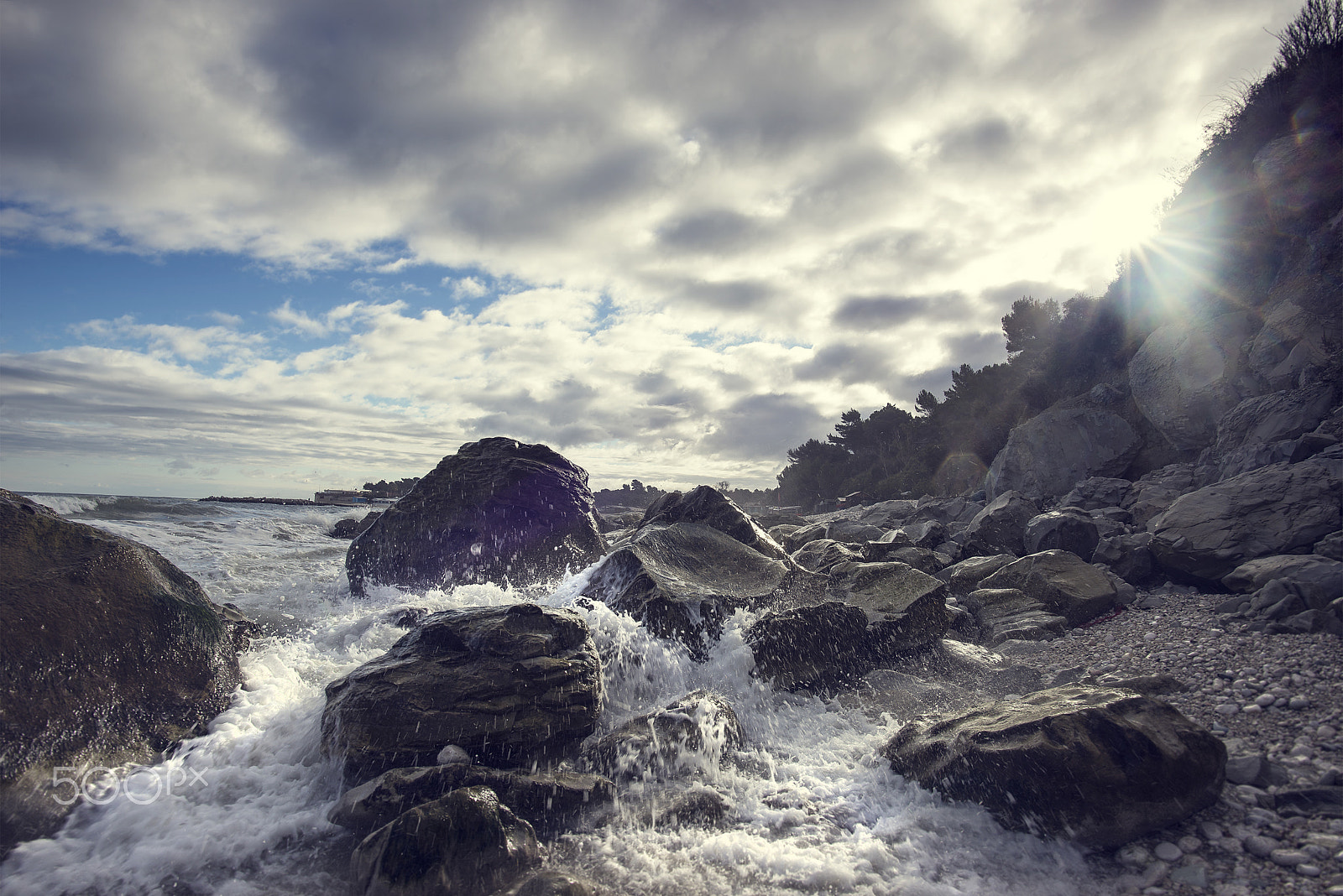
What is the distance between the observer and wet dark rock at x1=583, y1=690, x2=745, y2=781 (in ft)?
15.9

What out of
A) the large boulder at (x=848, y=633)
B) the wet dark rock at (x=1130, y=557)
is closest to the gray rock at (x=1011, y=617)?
the large boulder at (x=848, y=633)

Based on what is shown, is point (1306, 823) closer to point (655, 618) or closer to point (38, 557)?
point (655, 618)

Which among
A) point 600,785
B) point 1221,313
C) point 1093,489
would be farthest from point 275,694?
point 1221,313

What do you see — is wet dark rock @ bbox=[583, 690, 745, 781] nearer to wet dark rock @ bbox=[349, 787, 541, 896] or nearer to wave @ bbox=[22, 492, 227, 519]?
wet dark rock @ bbox=[349, 787, 541, 896]

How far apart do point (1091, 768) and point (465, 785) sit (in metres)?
4.15

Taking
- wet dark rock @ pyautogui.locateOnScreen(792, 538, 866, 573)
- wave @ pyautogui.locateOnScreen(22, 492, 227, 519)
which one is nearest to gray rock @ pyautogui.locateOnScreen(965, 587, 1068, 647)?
wet dark rock @ pyautogui.locateOnScreen(792, 538, 866, 573)

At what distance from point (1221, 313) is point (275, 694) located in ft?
71.1

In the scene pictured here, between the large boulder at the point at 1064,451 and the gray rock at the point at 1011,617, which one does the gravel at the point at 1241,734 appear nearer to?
the gray rock at the point at 1011,617

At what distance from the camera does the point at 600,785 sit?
14.6 feet

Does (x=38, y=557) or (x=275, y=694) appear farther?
(x=275, y=694)

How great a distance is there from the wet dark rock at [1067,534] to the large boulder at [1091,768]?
20.8ft

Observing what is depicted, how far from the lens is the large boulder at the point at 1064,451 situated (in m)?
17.5

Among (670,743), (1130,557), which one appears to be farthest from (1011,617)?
(670,743)

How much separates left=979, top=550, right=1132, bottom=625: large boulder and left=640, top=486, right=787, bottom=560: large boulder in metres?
3.54
